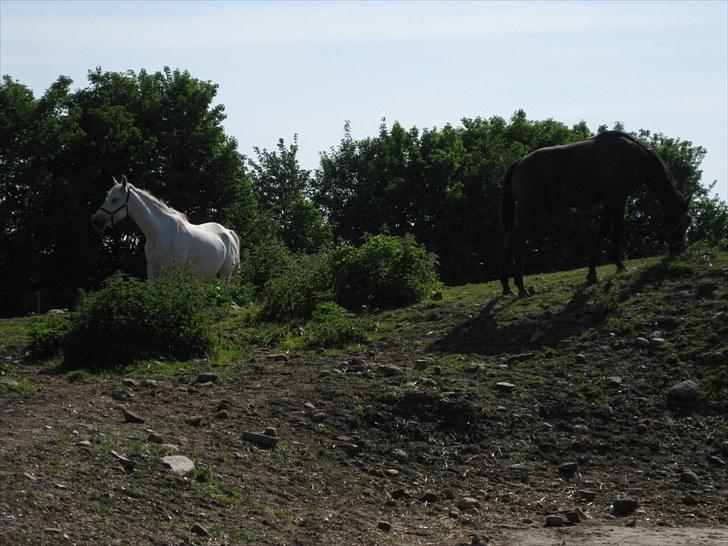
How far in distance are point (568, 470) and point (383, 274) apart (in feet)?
21.7

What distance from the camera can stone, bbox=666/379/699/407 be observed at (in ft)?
36.5

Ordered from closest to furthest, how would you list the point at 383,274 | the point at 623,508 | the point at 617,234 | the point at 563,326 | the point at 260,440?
the point at 623,508, the point at 260,440, the point at 563,326, the point at 617,234, the point at 383,274

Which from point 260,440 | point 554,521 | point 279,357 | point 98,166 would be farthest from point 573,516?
point 98,166

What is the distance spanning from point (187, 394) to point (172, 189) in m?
26.3

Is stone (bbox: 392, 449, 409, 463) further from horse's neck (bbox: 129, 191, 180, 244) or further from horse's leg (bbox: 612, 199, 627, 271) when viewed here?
horse's neck (bbox: 129, 191, 180, 244)

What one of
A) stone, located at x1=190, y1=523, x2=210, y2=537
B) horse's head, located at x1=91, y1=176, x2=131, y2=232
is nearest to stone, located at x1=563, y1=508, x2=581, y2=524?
stone, located at x1=190, y1=523, x2=210, y2=537

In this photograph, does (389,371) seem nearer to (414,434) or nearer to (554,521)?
(414,434)

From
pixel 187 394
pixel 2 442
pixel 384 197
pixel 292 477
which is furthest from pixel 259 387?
pixel 384 197

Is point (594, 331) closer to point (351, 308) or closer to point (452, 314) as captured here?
point (452, 314)

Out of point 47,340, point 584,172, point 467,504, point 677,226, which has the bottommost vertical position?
point 467,504

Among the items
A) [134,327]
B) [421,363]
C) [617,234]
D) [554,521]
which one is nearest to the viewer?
[554,521]

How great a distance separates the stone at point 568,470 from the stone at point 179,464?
→ 10.1 ft

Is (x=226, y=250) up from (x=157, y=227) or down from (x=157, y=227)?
down

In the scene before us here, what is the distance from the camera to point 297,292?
1602 centimetres
